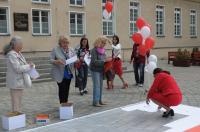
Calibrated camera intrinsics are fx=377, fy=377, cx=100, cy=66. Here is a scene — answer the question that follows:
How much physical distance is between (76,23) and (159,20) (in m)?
9.15

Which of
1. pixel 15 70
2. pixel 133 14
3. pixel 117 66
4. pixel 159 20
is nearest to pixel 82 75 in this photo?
pixel 117 66

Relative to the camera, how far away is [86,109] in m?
9.02

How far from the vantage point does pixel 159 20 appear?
2834cm

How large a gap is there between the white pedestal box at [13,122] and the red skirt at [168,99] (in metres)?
2.78

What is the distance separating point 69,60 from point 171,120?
2.55 meters

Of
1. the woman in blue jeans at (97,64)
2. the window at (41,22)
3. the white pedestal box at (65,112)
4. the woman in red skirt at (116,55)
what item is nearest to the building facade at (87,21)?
the window at (41,22)

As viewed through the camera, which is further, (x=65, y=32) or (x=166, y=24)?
(x=166, y=24)

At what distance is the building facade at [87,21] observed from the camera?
719 inches

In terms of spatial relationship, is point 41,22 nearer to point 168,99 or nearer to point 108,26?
point 108,26

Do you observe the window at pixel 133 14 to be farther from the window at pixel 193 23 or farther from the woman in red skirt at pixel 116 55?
the woman in red skirt at pixel 116 55

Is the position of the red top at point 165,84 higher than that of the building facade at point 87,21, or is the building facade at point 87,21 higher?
the building facade at point 87,21

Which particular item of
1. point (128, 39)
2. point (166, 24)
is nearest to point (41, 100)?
point (128, 39)

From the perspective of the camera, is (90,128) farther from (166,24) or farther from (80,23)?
(166,24)

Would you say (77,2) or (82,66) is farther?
(77,2)
